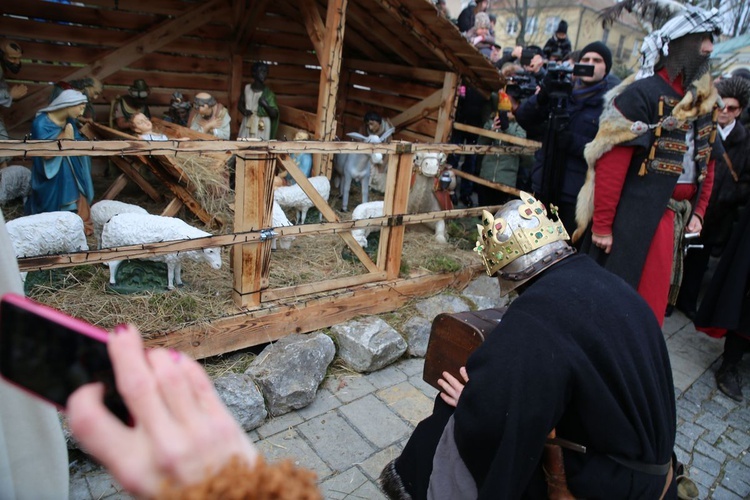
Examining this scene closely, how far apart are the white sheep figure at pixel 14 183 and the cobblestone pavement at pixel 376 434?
3.35m

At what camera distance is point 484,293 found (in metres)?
5.09

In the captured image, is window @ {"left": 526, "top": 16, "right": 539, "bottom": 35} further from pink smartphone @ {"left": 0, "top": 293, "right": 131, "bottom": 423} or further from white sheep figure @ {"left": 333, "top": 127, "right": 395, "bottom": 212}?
pink smartphone @ {"left": 0, "top": 293, "right": 131, "bottom": 423}

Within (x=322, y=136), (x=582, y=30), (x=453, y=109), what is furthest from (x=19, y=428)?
(x=582, y=30)

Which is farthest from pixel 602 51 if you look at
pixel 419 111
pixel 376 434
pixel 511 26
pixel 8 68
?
pixel 511 26

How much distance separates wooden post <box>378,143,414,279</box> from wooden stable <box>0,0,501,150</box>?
1.75 metres

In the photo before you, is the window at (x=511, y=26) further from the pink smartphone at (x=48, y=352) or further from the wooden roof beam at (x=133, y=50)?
the pink smartphone at (x=48, y=352)

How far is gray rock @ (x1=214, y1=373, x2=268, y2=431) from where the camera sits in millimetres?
3191

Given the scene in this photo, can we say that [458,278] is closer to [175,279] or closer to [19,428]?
[175,279]

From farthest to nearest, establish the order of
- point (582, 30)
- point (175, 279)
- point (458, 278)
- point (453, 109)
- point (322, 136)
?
point (582, 30) < point (453, 109) < point (322, 136) < point (458, 278) < point (175, 279)

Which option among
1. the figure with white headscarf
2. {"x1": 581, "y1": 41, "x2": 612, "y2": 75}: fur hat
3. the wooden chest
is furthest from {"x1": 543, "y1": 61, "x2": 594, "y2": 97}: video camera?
the figure with white headscarf

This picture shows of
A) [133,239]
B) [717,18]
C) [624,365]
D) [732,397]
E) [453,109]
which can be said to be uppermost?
[717,18]

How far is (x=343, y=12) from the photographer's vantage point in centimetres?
542

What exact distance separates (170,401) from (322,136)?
5388mm

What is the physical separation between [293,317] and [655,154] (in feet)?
8.78
